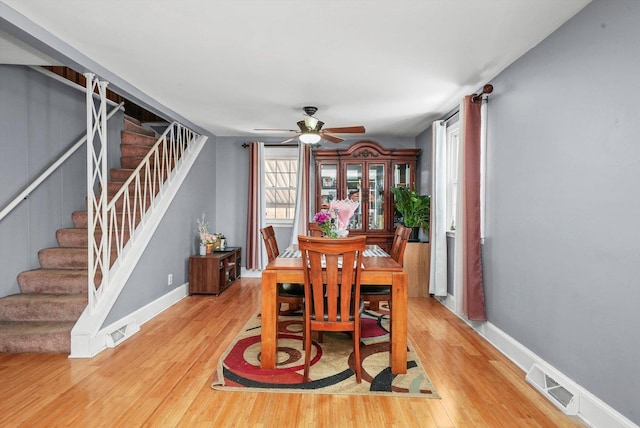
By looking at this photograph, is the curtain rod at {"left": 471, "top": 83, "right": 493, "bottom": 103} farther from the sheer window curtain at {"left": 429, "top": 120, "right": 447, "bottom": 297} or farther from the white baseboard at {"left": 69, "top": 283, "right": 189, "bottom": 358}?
the white baseboard at {"left": 69, "top": 283, "right": 189, "bottom": 358}

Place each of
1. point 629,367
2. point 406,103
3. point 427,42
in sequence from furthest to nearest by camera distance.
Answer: point 406,103 → point 427,42 → point 629,367

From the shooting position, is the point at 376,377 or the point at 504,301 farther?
the point at 504,301

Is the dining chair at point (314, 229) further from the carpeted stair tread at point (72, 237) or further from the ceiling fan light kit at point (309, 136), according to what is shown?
the carpeted stair tread at point (72, 237)

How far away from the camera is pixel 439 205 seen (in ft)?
14.4

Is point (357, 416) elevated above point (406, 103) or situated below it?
below

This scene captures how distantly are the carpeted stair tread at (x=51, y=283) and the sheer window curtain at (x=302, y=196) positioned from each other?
9.94 feet

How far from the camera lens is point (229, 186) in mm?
6051

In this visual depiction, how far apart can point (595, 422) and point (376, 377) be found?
123cm

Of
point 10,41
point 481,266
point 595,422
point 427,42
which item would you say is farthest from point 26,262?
point 595,422

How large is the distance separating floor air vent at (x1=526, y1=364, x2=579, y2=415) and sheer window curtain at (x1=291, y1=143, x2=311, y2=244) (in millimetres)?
3814

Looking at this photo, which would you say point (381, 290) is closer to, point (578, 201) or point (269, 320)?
point (269, 320)

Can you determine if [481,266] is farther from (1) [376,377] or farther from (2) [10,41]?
(2) [10,41]

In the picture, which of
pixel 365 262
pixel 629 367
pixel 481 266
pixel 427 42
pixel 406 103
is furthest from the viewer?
pixel 406 103

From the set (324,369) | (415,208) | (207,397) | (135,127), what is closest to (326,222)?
(324,369)
